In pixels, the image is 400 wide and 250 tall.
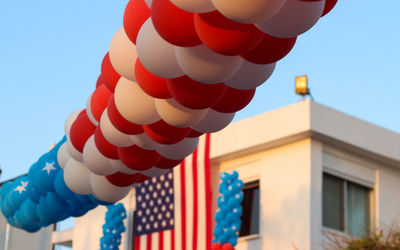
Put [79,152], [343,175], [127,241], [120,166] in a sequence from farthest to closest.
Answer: [127,241] → [343,175] → [79,152] → [120,166]

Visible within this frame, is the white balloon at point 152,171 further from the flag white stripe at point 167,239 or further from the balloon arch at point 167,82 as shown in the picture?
the flag white stripe at point 167,239

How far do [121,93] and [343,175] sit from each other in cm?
1193

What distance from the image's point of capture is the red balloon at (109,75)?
6912mm

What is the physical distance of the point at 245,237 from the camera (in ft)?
58.9

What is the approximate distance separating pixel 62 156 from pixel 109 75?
248cm

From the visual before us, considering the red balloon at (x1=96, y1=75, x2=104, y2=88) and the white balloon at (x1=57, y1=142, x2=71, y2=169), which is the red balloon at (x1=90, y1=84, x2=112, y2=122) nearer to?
the red balloon at (x1=96, y1=75, x2=104, y2=88)

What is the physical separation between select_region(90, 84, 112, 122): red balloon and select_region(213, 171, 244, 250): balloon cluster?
24.9 feet

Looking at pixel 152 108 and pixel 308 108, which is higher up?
pixel 308 108

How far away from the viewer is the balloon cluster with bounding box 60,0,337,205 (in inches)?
198

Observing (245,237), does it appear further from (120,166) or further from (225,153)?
(120,166)

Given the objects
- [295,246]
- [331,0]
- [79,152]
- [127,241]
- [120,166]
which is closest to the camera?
[331,0]

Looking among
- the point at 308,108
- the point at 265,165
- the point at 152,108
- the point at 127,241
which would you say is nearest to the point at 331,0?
the point at 152,108

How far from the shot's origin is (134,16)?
615 cm

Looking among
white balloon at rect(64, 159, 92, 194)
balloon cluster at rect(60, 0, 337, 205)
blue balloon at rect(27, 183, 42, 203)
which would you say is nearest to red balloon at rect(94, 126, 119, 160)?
balloon cluster at rect(60, 0, 337, 205)
